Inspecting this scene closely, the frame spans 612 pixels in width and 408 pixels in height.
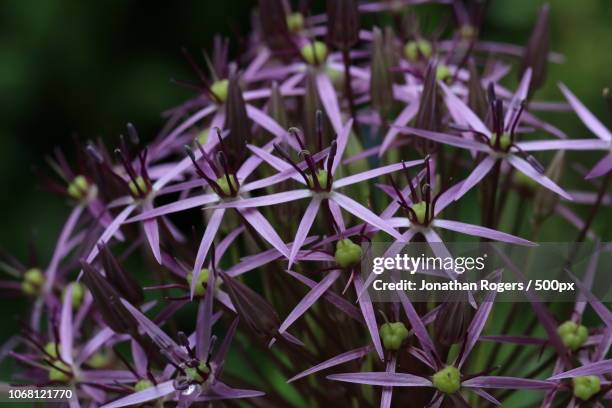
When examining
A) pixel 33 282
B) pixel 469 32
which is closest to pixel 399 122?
pixel 469 32

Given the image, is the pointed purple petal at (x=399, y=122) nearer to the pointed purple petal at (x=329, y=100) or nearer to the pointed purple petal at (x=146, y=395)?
the pointed purple petal at (x=329, y=100)

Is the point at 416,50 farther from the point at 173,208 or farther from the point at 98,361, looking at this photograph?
the point at 98,361

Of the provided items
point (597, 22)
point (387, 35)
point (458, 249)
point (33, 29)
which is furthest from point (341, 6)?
point (33, 29)

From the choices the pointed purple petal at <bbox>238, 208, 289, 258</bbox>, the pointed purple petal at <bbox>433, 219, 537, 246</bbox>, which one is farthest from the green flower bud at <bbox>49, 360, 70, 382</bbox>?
the pointed purple petal at <bbox>433, 219, 537, 246</bbox>

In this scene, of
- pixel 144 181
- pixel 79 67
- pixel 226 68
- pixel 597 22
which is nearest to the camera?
pixel 144 181

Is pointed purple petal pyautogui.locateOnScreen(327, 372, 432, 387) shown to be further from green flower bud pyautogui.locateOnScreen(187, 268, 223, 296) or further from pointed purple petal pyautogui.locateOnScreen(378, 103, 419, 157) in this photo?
pointed purple petal pyautogui.locateOnScreen(378, 103, 419, 157)

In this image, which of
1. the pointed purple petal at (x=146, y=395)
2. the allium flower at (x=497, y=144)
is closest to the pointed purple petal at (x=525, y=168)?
the allium flower at (x=497, y=144)

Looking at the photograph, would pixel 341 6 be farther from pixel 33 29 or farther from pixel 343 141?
pixel 33 29
